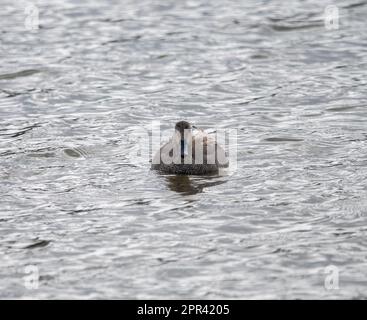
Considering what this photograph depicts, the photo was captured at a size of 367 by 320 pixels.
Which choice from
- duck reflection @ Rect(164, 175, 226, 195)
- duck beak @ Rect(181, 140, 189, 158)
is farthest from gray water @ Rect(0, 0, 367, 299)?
duck beak @ Rect(181, 140, 189, 158)

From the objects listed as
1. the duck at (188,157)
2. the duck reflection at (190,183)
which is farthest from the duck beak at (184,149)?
the duck reflection at (190,183)

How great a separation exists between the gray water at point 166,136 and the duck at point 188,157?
17 cm

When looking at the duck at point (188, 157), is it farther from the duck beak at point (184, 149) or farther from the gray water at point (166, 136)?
the gray water at point (166, 136)

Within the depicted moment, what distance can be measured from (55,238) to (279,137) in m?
4.20

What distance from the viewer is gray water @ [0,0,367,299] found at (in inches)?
348

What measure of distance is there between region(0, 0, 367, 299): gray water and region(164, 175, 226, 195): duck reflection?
0.03 metres

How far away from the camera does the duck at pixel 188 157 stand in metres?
11.7

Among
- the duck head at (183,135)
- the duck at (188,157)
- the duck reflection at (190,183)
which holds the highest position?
the duck head at (183,135)

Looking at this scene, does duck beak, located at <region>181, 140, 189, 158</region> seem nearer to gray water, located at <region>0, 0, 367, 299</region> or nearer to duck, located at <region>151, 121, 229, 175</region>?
duck, located at <region>151, 121, 229, 175</region>

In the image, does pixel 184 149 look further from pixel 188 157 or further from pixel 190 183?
pixel 190 183

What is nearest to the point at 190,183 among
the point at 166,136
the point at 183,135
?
the point at 183,135

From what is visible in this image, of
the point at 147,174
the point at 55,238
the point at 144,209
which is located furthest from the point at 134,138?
the point at 55,238

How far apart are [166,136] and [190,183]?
66.8 inches

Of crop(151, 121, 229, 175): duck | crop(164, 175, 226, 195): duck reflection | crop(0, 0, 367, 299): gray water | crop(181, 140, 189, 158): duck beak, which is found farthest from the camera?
crop(151, 121, 229, 175): duck
